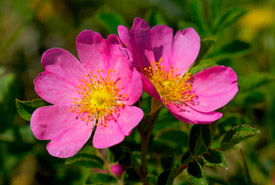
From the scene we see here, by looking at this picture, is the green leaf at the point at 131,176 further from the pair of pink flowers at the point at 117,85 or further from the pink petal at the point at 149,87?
the pink petal at the point at 149,87

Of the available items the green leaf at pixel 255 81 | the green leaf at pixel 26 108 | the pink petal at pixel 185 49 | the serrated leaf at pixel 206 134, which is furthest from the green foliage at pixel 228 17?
the green leaf at pixel 26 108

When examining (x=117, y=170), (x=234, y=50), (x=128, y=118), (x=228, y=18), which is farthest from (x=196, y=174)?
(x=228, y=18)

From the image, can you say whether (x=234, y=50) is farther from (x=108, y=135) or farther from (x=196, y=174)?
(x=108, y=135)

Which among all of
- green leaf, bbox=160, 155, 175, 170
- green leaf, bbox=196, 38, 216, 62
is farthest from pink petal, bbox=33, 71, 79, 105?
green leaf, bbox=196, 38, 216, 62

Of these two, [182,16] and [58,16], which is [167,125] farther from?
[58,16]

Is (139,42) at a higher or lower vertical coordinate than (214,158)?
higher

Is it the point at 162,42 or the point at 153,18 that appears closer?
the point at 162,42
